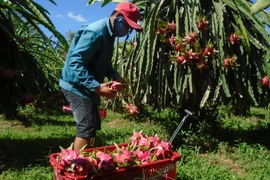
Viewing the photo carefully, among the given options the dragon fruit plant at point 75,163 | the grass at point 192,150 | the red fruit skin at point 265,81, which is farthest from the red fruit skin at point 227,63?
the dragon fruit plant at point 75,163

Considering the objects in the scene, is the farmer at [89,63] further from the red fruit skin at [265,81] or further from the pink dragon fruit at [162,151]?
the red fruit skin at [265,81]

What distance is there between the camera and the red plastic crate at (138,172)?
2.22 metres

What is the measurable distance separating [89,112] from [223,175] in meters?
1.39

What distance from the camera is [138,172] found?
7.88 feet

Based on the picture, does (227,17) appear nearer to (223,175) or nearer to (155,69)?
(155,69)

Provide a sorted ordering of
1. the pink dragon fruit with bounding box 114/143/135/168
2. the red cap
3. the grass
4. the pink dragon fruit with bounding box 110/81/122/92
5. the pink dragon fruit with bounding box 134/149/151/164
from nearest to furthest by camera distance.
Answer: the pink dragon fruit with bounding box 114/143/135/168
the pink dragon fruit with bounding box 134/149/151/164
the pink dragon fruit with bounding box 110/81/122/92
the red cap
the grass

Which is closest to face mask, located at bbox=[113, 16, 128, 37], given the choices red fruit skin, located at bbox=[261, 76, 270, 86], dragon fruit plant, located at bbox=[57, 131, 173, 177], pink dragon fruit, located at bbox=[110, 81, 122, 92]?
pink dragon fruit, located at bbox=[110, 81, 122, 92]

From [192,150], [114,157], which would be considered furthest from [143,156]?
[192,150]

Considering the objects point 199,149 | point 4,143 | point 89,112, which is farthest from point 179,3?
point 4,143

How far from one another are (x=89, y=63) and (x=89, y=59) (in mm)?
126

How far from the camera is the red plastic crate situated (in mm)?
2219

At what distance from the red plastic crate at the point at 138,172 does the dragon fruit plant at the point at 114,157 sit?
0.03 meters

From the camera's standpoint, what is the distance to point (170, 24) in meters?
3.98

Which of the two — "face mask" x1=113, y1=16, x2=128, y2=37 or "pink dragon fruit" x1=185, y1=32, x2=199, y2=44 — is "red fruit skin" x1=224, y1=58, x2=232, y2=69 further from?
"face mask" x1=113, y1=16, x2=128, y2=37
